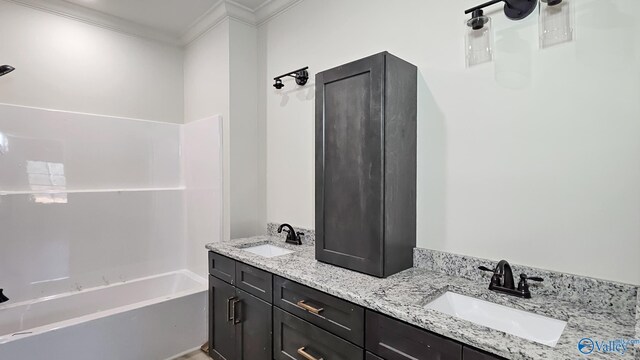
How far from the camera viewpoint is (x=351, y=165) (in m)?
1.68

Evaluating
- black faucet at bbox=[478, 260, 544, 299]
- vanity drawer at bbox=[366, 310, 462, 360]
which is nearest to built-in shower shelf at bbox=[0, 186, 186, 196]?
A: vanity drawer at bbox=[366, 310, 462, 360]

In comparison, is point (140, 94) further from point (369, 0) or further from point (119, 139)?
point (369, 0)

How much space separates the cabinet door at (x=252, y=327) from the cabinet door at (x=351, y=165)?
0.45m

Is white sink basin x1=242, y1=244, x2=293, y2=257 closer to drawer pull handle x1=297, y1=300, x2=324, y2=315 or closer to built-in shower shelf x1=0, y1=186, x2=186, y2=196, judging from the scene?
drawer pull handle x1=297, y1=300, x2=324, y2=315

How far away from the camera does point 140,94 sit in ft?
10.5

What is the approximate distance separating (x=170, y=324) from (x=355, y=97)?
2197mm

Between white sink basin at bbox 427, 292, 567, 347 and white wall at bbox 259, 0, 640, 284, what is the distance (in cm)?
27

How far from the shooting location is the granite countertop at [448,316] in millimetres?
918

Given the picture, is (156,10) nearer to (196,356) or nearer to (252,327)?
(252,327)

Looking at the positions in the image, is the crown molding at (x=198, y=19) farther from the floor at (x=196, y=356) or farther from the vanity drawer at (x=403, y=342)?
the floor at (x=196, y=356)

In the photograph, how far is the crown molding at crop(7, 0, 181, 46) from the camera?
2.64m

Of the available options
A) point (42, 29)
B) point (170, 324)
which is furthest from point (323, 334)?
point (42, 29)

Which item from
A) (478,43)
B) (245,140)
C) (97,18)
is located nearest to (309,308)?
(478,43)

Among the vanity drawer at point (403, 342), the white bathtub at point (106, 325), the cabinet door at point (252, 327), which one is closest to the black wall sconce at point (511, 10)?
the vanity drawer at point (403, 342)
